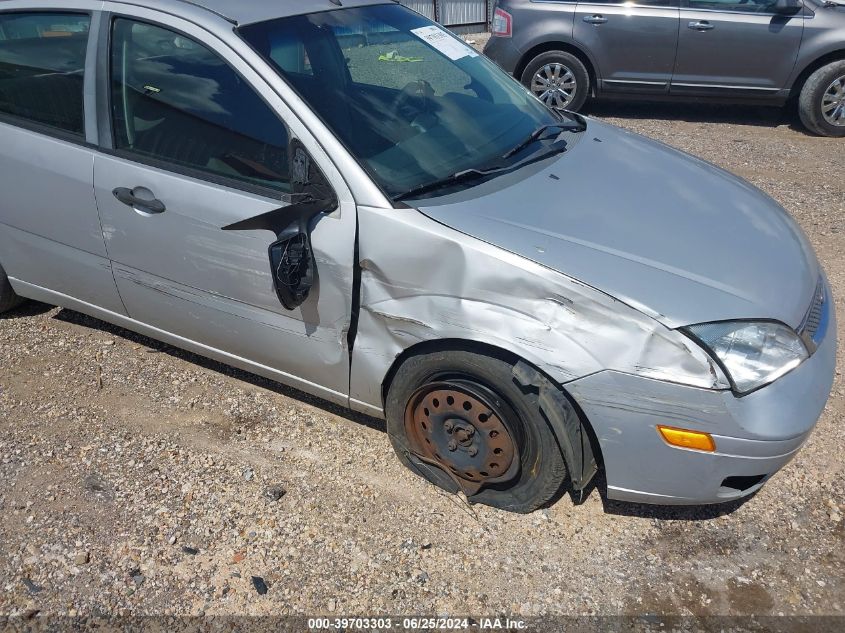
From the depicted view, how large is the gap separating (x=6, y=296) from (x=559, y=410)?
10.2ft

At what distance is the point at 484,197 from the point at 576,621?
1470 mm

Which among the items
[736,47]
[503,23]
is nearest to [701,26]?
[736,47]

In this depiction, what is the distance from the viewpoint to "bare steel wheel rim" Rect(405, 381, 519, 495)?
2.63 metres

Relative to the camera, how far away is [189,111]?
2.95m

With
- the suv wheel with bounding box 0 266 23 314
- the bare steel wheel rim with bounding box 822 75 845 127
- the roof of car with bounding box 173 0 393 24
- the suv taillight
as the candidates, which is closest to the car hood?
the roof of car with bounding box 173 0 393 24

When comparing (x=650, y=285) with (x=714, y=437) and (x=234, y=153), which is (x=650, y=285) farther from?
(x=234, y=153)

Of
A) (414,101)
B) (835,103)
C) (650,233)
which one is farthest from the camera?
(835,103)

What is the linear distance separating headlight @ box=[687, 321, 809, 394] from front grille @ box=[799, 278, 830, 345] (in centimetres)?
13

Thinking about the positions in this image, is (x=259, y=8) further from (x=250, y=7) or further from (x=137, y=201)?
(x=137, y=201)

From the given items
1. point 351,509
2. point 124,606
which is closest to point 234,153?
point 351,509

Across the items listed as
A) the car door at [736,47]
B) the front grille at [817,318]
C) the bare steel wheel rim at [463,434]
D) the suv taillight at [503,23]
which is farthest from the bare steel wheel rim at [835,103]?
the bare steel wheel rim at [463,434]

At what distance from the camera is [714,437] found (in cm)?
234

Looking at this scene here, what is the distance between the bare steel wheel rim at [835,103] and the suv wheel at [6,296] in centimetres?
732

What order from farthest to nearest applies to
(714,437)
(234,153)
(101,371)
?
1. (101,371)
2. (234,153)
3. (714,437)
